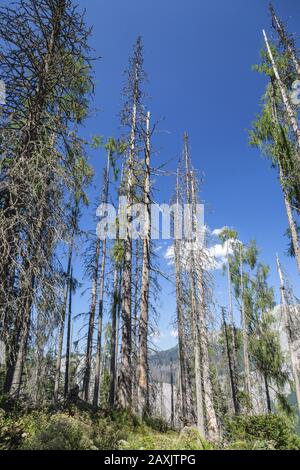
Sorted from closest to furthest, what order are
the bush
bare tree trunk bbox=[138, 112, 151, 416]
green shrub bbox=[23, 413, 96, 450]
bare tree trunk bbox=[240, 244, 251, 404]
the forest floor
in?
green shrub bbox=[23, 413, 96, 450]
the forest floor
the bush
bare tree trunk bbox=[138, 112, 151, 416]
bare tree trunk bbox=[240, 244, 251, 404]

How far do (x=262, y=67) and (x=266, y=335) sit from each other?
1605 centimetres

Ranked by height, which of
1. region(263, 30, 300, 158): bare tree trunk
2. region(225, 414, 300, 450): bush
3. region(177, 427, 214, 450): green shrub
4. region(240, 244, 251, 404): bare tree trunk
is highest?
region(263, 30, 300, 158): bare tree trunk

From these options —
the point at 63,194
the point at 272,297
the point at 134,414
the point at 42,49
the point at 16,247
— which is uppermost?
the point at 42,49

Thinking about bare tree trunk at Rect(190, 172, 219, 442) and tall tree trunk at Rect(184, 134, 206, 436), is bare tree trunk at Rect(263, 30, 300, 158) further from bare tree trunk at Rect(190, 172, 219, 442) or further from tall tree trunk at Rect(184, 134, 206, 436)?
bare tree trunk at Rect(190, 172, 219, 442)

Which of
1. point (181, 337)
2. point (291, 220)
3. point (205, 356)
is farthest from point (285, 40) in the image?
point (181, 337)

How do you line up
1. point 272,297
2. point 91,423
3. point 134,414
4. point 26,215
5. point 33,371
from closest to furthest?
point 33,371 < point 26,215 < point 91,423 < point 134,414 < point 272,297

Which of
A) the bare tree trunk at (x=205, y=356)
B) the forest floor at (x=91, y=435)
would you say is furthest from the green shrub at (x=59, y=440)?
the bare tree trunk at (x=205, y=356)

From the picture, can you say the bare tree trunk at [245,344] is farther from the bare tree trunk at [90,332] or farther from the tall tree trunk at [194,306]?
the bare tree trunk at [90,332]

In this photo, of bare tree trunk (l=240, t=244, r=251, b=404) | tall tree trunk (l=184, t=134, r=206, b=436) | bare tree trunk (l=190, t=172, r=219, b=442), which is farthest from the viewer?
bare tree trunk (l=240, t=244, r=251, b=404)

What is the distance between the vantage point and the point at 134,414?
8508 millimetres

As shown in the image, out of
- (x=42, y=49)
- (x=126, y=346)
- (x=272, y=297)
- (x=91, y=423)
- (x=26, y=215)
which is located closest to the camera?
(x=26, y=215)

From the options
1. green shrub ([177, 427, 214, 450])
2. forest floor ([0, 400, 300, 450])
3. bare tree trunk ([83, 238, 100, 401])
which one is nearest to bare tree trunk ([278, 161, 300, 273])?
forest floor ([0, 400, 300, 450])

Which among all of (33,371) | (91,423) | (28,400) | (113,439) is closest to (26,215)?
(33,371)

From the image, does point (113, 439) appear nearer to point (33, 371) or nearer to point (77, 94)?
point (33, 371)
